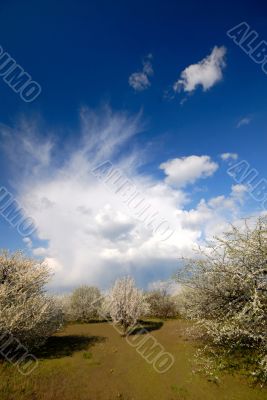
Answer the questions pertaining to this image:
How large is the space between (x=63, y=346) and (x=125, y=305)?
30.1ft

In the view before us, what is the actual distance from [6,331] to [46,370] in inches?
147

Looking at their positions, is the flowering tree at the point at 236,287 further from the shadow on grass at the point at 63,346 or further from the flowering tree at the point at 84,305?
the flowering tree at the point at 84,305

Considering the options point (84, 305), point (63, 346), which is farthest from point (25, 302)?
point (84, 305)

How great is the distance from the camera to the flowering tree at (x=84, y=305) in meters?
54.9

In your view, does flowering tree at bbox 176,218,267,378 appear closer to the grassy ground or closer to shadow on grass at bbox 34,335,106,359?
the grassy ground

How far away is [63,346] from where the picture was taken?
25.6 m

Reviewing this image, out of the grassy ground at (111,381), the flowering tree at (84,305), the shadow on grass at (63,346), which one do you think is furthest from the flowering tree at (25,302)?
the flowering tree at (84,305)

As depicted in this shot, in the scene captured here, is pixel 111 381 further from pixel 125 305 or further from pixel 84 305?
pixel 84 305

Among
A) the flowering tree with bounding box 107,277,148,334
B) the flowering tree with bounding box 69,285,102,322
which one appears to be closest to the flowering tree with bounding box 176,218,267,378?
the flowering tree with bounding box 107,277,148,334

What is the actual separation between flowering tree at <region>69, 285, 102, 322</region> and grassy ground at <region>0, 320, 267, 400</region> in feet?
109

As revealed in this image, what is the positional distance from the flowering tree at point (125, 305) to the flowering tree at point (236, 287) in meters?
14.8

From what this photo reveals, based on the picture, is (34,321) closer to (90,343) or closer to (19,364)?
(19,364)

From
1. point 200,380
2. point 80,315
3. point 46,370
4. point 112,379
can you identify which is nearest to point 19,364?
point 46,370

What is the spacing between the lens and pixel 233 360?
18656mm
